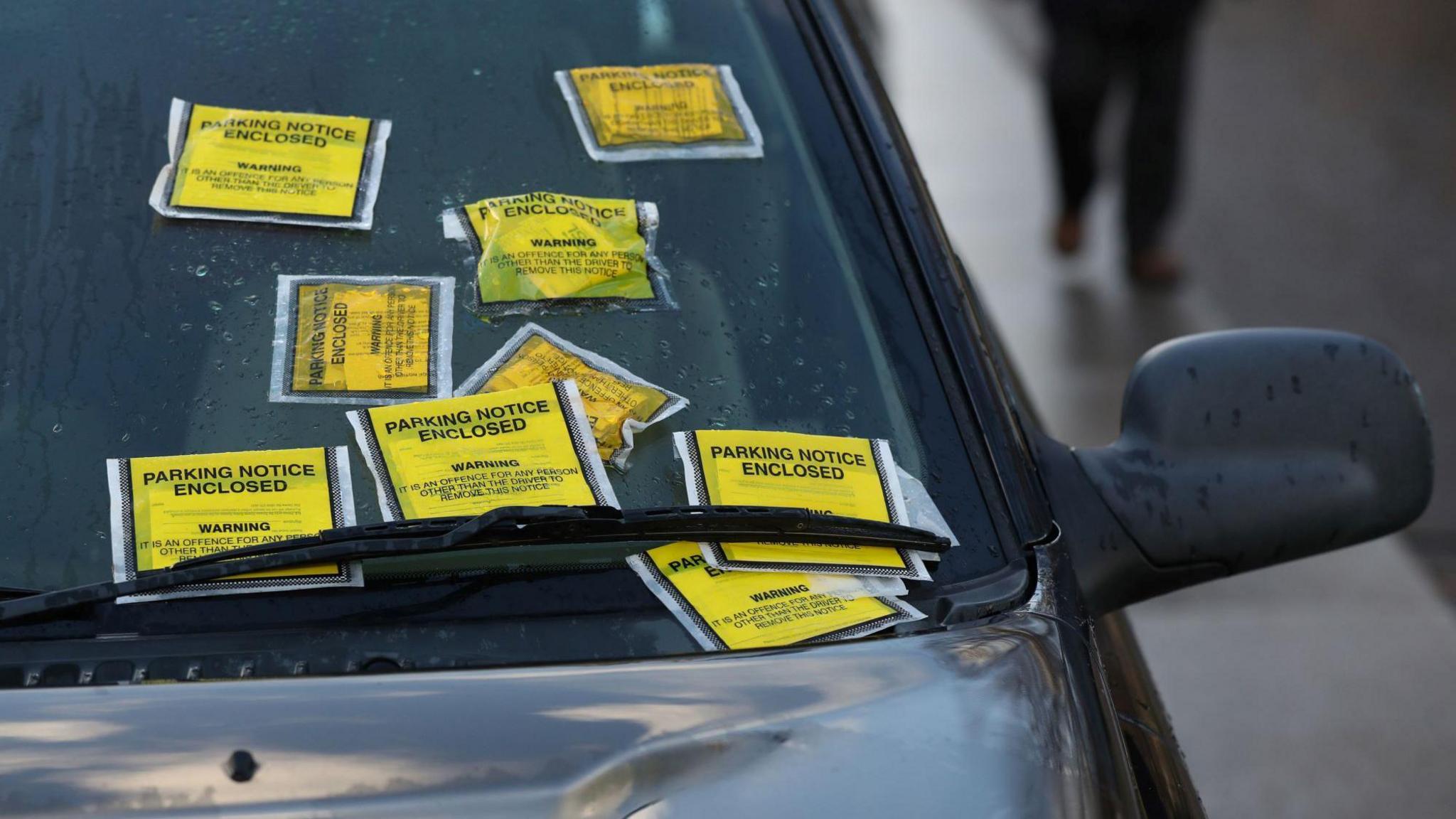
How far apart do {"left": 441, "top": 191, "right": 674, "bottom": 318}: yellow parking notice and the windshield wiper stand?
313 millimetres

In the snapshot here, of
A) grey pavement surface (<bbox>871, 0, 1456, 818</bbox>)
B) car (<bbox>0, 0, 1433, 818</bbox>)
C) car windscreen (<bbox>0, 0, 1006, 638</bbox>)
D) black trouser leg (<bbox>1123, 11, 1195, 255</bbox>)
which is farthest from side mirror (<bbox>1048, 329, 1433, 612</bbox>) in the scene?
black trouser leg (<bbox>1123, 11, 1195, 255</bbox>)

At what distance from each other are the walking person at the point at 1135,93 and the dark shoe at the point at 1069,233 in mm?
197

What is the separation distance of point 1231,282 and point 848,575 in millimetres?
4422

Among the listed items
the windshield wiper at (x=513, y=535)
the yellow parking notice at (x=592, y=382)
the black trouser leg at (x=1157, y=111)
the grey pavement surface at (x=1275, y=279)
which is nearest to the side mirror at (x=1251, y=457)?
the windshield wiper at (x=513, y=535)

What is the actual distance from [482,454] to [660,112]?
0.60m

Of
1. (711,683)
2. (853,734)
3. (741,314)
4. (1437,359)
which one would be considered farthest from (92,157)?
(1437,359)

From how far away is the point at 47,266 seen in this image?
1.59 metres

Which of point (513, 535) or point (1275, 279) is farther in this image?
point (1275, 279)

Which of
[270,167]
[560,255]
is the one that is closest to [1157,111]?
[560,255]

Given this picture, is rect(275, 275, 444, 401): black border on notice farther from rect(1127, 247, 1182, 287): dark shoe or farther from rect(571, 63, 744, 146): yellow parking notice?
rect(1127, 247, 1182, 287): dark shoe

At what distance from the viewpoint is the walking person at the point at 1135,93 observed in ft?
16.3

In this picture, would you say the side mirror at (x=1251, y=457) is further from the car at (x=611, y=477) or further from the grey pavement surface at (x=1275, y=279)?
the grey pavement surface at (x=1275, y=279)

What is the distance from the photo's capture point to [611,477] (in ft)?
4.95

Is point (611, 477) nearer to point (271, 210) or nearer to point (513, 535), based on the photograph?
point (513, 535)
